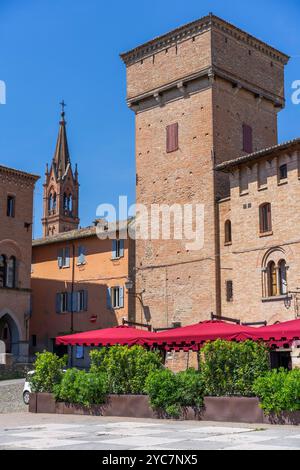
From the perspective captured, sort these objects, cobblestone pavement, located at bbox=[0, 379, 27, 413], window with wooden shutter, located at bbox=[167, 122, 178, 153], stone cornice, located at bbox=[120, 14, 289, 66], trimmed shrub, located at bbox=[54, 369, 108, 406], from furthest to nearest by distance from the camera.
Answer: window with wooden shutter, located at bbox=[167, 122, 178, 153]
stone cornice, located at bbox=[120, 14, 289, 66]
cobblestone pavement, located at bbox=[0, 379, 27, 413]
trimmed shrub, located at bbox=[54, 369, 108, 406]

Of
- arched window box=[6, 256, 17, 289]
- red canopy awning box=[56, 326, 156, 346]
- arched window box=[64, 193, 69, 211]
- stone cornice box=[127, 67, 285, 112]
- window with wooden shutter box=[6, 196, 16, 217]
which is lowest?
red canopy awning box=[56, 326, 156, 346]

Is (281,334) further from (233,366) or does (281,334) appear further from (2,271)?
(2,271)

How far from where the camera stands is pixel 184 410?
55.1 ft

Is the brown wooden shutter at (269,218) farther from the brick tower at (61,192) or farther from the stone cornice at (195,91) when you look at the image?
the brick tower at (61,192)

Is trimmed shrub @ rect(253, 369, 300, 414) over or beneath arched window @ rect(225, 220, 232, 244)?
beneath

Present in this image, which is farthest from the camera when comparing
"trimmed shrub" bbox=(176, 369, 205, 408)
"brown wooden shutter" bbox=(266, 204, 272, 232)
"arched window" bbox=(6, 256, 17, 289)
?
"arched window" bbox=(6, 256, 17, 289)

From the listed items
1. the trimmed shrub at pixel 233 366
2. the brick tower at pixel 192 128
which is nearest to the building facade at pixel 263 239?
the brick tower at pixel 192 128

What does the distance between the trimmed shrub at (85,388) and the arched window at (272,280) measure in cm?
1218

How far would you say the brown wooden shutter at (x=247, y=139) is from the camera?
35531 millimetres

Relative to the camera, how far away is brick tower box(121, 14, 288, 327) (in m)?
33.2

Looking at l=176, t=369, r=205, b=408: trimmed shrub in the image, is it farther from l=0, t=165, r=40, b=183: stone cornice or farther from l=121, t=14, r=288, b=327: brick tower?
l=0, t=165, r=40, b=183: stone cornice

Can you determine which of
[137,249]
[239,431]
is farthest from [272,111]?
[239,431]

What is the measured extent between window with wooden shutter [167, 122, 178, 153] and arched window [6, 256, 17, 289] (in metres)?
13.4

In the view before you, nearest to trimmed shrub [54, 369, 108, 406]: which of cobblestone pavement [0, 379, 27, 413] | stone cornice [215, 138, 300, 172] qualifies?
cobblestone pavement [0, 379, 27, 413]
